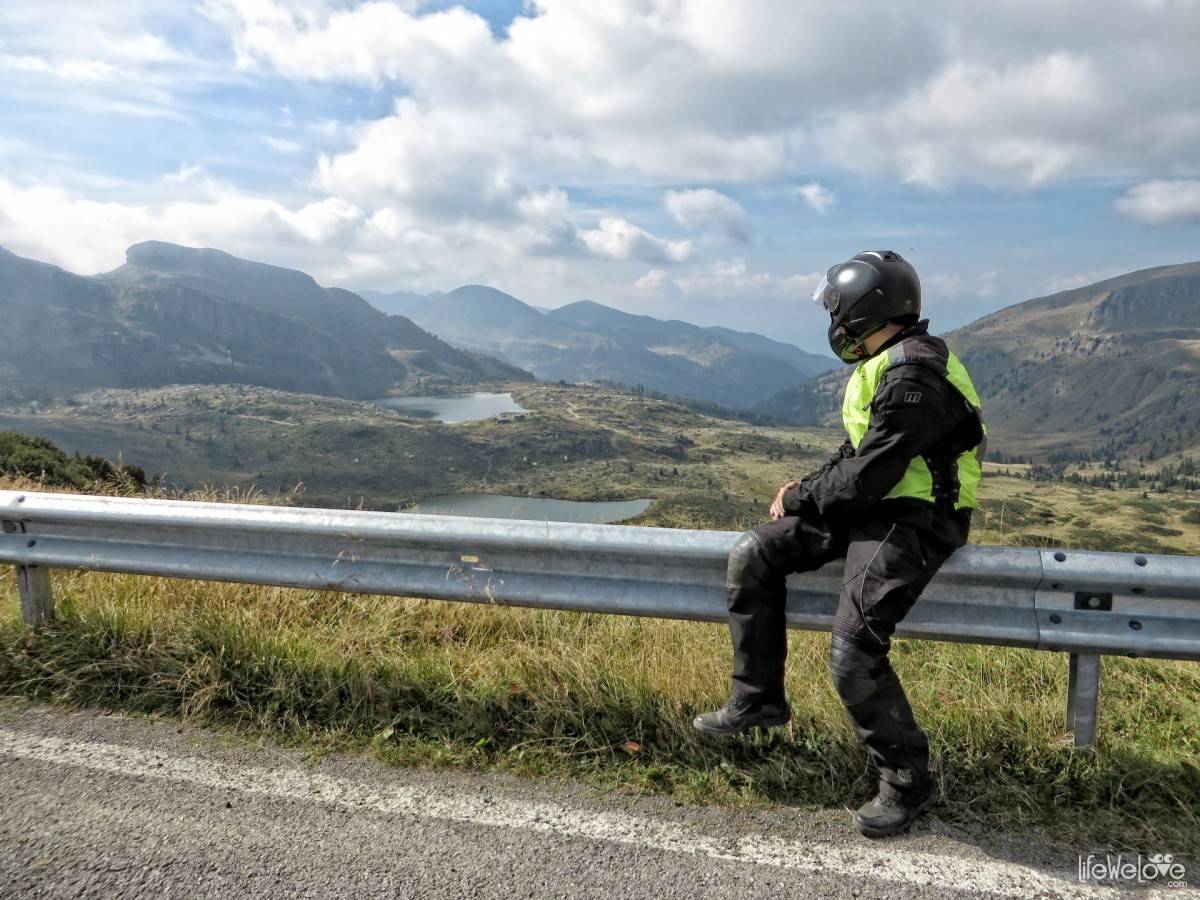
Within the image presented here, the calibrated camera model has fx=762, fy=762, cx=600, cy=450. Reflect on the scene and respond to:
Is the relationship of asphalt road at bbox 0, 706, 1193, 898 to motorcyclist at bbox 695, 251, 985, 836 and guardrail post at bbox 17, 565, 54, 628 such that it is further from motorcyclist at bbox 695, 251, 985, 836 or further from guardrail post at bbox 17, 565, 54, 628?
guardrail post at bbox 17, 565, 54, 628

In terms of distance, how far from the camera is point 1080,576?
3057mm

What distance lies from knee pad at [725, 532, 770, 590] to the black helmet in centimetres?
86

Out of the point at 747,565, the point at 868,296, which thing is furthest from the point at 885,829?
the point at 868,296

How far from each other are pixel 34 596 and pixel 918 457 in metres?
4.55

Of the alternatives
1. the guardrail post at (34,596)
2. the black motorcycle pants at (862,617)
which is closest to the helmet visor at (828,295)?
the black motorcycle pants at (862,617)

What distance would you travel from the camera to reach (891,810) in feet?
9.07

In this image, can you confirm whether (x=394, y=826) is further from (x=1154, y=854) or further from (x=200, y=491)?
(x=200, y=491)

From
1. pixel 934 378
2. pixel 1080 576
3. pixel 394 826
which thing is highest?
pixel 934 378

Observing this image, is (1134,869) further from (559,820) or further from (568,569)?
(568,569)

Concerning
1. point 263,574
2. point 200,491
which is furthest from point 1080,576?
point 200,491

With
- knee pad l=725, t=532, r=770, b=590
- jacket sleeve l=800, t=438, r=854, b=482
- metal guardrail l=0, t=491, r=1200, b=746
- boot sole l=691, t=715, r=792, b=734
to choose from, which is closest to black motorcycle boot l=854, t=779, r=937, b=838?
boot sole l=691, t=715, r=792, b=734

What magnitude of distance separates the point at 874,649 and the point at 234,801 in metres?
2.49

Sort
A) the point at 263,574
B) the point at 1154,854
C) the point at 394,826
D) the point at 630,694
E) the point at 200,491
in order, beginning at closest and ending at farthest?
the point at 1154,854 → the point at 394,826 → the point at 630,694 → the point at 263,574 → the point at 200,491

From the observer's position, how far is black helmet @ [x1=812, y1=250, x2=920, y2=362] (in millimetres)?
3125
